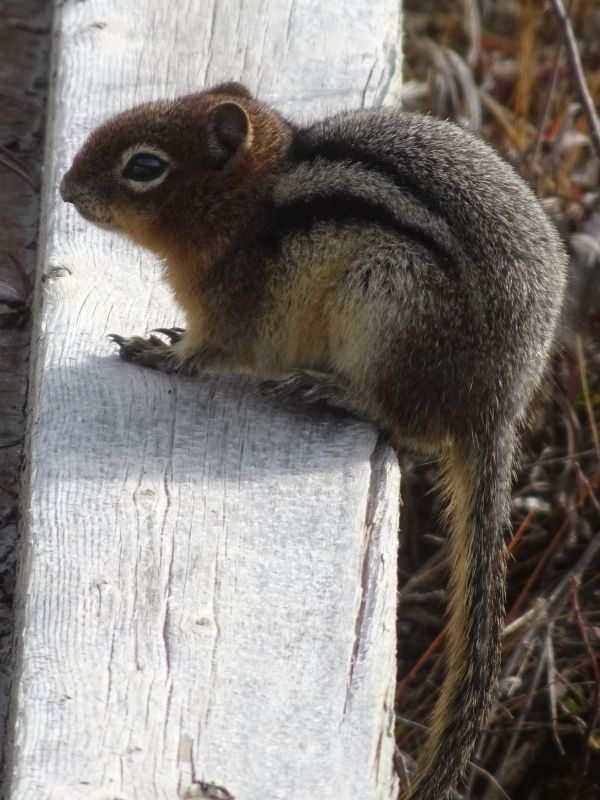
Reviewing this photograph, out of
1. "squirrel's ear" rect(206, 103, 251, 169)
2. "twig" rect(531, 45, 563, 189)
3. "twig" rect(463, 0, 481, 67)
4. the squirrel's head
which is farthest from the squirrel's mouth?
"twig" rect(463, 0, 481, 67)

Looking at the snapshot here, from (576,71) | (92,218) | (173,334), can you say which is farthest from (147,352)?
(576,71)

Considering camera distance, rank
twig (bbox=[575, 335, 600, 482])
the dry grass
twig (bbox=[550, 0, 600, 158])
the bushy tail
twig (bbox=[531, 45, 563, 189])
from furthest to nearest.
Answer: twig (bbox=[531, 45, 563, 189]) → twig (bbox=[550, 0, 600, 158]) → twig (bbox=[575, 335, 600, 482]) → the dry grass → the bushy tail

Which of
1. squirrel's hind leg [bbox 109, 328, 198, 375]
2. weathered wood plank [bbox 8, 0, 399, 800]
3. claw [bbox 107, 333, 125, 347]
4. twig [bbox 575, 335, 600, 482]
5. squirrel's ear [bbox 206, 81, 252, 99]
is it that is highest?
squirrel's ear [bbox 206, 81, 252, 99]

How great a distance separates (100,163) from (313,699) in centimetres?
177

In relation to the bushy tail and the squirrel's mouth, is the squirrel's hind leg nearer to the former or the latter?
the squirrel's mouth

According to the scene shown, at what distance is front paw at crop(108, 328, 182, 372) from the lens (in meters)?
3.01

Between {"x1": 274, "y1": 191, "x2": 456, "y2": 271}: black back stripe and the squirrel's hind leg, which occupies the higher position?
{"x1": 274, "y1": 191, "x2": 456, "y2": 271}: black back stripe

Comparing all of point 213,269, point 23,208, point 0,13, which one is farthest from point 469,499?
point 0,13

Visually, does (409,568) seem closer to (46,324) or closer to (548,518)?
(548,518)

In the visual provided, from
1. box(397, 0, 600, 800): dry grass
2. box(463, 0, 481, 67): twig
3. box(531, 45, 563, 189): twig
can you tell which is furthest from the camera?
box(463, 0, 481, 67): twig

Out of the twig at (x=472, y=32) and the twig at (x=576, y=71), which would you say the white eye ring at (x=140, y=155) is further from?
the twig at (x=472, y=32)

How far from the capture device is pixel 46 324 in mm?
3031

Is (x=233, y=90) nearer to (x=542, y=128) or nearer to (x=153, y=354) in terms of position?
(x=153, y=354)

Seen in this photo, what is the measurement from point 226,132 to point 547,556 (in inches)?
64.5
